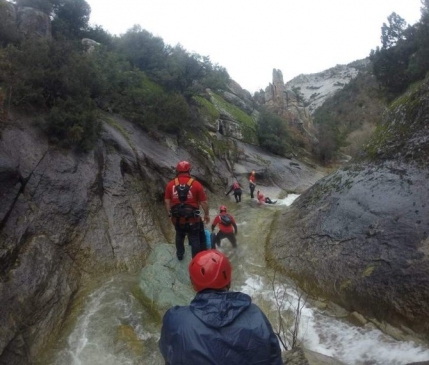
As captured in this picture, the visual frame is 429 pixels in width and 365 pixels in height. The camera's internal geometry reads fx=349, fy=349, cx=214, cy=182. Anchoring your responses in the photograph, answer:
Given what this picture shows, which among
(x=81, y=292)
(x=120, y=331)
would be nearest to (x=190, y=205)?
(x=120, y=331)

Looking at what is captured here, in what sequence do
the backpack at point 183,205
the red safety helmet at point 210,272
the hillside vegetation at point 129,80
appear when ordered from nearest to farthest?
the red safety helmet at point 210,272 < the backpack at point 183,205 < the hillside vegetation at point 129,80

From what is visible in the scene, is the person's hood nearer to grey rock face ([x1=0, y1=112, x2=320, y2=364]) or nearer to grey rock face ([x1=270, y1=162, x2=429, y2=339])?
grey rock face ([x1=0, y1=112, x2=320, y2=364])

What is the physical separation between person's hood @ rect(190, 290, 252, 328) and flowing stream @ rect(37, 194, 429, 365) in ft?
13.2

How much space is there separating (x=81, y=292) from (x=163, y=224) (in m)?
4.84

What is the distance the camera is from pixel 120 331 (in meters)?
6.79

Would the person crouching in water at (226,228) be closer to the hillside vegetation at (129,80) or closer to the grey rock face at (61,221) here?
the grey rock face at (61,221)

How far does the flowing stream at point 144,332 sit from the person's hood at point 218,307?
4013 mm

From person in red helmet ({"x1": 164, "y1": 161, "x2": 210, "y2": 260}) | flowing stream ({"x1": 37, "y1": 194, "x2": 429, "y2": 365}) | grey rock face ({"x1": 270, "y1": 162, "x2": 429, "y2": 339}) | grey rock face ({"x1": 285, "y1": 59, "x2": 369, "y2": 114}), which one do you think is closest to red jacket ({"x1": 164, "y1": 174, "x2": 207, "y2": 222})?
person in red helmet ({"x1": 164, "y1": 161, "x2": 210, "y2": 260})

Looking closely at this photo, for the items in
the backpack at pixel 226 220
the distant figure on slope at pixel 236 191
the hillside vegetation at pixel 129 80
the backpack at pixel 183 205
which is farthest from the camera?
the distant figure on slope at pixel 236 191

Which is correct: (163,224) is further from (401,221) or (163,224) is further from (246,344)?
(246,344)

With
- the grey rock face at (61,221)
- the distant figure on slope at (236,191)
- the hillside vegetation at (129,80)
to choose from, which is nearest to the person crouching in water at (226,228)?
the grey rock face at (61,221)

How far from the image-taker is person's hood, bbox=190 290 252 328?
2287mm

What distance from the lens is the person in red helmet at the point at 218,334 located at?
2.21 metres

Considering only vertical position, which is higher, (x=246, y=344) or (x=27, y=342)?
(x=246, y=344)
